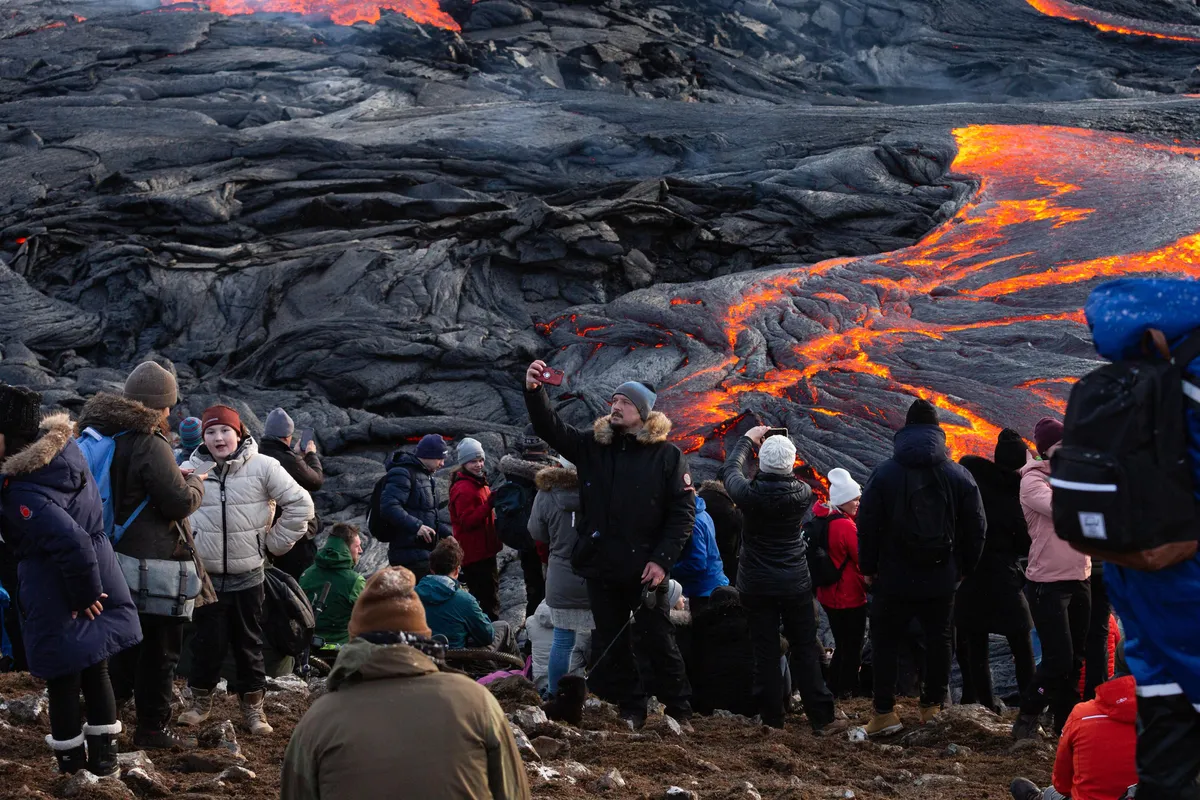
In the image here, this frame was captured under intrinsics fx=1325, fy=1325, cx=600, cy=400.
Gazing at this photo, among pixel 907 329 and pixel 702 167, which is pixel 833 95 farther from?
pixel 907 329

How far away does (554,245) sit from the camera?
24.3m

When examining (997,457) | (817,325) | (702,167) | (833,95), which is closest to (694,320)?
(817,325)

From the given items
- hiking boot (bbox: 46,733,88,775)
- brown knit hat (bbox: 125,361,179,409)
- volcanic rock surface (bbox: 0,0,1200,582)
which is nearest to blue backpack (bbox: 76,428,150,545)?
brown knit hat (bbox: 125,361,179,409)

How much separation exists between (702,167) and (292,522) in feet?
69.8

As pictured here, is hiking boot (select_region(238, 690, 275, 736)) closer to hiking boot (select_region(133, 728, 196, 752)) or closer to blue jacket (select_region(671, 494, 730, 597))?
A: hiking boot (select_region(133, 728, 196, 752))

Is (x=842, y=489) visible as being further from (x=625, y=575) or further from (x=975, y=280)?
(x=975, y=280)

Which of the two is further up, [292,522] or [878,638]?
[292,522]

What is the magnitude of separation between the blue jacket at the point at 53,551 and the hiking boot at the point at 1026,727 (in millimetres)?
5593

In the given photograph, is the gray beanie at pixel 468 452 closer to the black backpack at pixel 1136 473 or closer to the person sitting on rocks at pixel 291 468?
the person sitting on rocks at pixel 291 468

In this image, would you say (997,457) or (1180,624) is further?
(997,457)

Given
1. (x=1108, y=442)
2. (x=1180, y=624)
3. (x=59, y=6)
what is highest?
(x=1108, y=442)

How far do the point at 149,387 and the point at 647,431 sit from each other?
318cm

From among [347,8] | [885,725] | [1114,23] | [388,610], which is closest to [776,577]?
[885,725]

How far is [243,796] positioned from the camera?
633 cm
